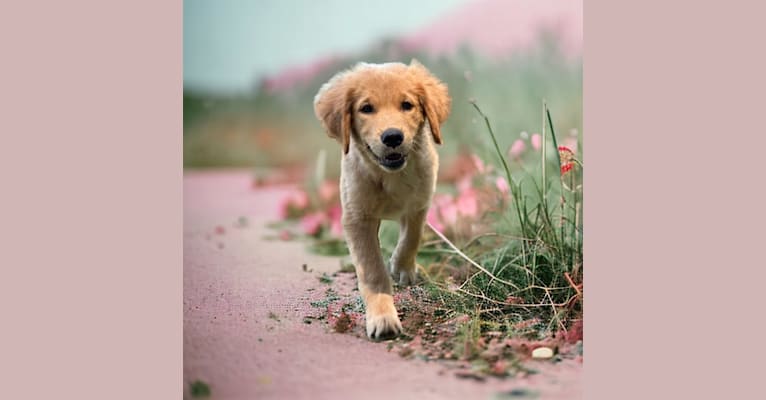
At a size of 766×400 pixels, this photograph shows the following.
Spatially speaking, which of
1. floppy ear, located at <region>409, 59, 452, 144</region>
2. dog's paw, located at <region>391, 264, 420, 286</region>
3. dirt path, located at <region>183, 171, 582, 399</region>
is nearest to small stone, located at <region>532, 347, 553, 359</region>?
dirt path, located at <region>183, 171, 582, 399</region>

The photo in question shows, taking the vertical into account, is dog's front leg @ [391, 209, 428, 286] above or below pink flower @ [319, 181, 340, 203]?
below

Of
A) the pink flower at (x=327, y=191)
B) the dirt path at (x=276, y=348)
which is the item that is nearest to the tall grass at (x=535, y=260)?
the dirt path at (x=276, y=348)

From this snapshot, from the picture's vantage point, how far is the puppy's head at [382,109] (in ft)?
9.20

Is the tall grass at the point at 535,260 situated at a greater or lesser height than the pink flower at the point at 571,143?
lesser

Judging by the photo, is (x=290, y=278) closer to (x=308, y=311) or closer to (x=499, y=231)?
(x=308, y=311)

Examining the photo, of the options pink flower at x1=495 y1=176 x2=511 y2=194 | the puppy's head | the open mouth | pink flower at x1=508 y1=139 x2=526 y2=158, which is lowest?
pink flower at x1=495 y1=176 x2=511 y2=194

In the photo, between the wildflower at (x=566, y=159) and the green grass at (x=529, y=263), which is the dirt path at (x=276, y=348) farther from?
the wildflower at (x=566, y=159)

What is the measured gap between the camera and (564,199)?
325 cm

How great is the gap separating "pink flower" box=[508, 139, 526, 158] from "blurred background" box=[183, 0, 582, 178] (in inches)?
1.9

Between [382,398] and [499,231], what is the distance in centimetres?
134

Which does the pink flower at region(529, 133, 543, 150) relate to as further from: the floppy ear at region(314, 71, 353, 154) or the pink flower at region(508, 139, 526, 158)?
the floppy ear at region(314, 71, 353, 154)

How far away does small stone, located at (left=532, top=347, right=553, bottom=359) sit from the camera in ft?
9.04

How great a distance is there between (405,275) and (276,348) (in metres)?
0.88

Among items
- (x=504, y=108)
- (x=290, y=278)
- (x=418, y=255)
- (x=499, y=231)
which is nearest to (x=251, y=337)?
(x=290, y=278)
